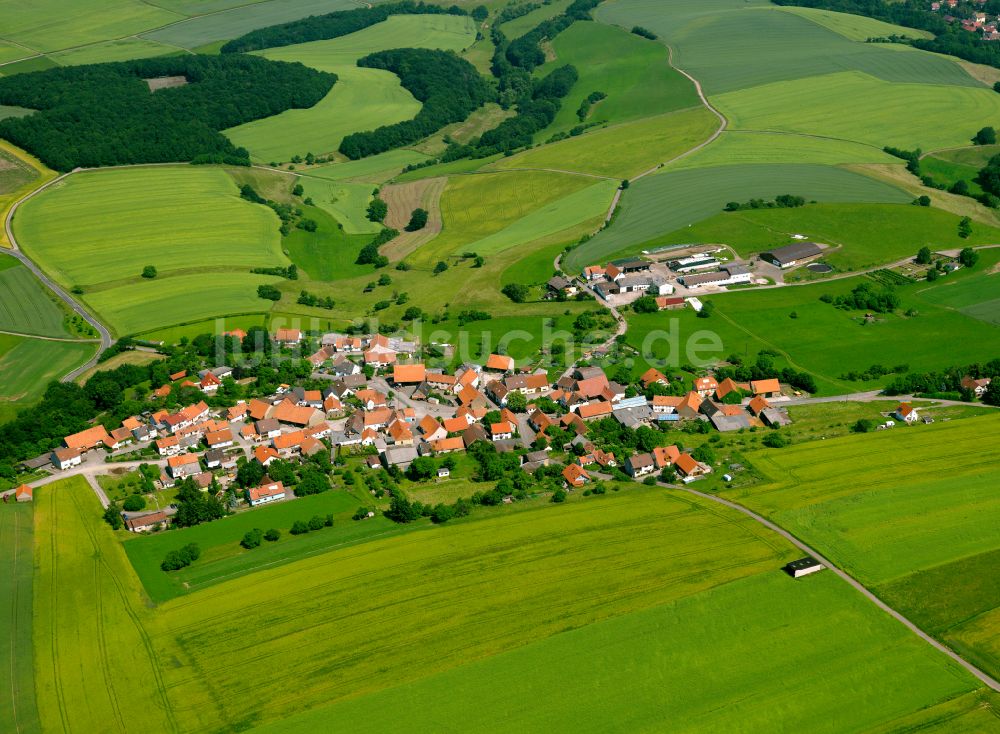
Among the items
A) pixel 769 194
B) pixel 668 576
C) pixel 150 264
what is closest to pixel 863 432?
pixel 668 576

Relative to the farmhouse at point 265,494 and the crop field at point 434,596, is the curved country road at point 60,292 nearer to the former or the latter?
the farmhouse at point 265,494

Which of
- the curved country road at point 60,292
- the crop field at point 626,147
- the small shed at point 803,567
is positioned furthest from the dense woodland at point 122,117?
the small shed at point 803,567

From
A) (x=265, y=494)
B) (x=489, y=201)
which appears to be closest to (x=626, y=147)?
(x=489, y=201)

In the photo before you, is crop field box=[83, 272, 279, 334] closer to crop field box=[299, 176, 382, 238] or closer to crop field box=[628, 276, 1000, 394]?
crop field box=[299, 176, 382, 238]

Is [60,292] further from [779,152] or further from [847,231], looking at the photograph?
[779,152]

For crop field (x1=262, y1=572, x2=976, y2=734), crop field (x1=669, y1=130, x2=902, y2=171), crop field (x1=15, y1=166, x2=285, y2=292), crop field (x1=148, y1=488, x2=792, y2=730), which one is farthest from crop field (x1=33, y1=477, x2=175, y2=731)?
crop field (x1=669, y1=130, x2=902, y2=171)

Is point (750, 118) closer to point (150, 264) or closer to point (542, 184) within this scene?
point (542, 184)
